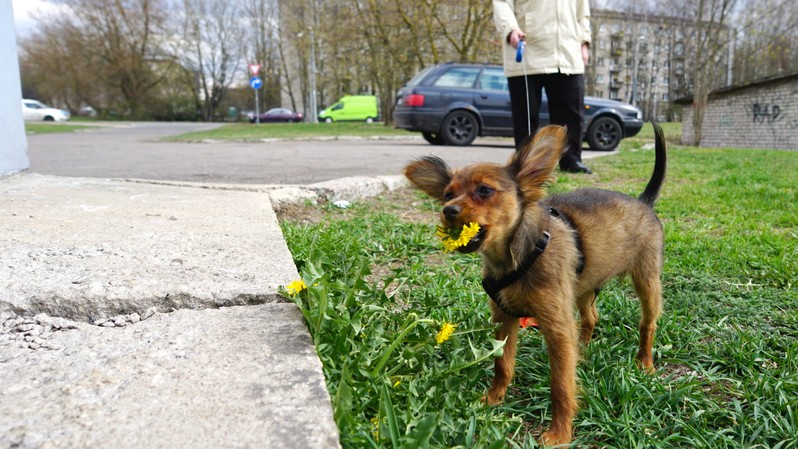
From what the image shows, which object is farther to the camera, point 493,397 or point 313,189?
point 313,189

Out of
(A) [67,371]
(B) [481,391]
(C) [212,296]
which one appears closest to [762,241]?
(B) [481,391]

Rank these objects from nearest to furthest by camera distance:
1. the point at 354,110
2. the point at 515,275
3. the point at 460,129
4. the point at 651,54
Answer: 1. the point at 515,275
2. the point at 460,129
3. the point at 354,110
4. the point at 651,54

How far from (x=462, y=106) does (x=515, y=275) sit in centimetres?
1264

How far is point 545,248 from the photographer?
212cm

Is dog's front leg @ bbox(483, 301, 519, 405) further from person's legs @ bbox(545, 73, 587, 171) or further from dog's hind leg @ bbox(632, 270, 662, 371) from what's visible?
person's legs @ bbox(545, 73, 587, 171)

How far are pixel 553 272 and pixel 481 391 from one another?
496mm

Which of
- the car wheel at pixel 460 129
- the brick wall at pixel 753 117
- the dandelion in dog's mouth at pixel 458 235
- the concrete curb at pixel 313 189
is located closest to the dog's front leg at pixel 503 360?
the dandelion in dog's mouth at pixel 458 235

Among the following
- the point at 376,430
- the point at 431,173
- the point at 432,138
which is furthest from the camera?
the point at 432,138

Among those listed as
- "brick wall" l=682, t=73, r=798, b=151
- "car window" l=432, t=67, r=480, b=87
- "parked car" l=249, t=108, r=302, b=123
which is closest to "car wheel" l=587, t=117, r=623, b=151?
"car window" l=432, t=67, r=480, b=87

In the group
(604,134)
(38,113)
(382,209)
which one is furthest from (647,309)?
(38,113)

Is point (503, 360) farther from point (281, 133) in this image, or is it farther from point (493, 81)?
point (281, 133)

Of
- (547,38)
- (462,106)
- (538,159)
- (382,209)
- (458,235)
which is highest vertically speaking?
(547,38)

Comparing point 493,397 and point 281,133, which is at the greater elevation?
point 281,133

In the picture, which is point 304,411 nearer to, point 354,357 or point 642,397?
Answer: point 354,357
